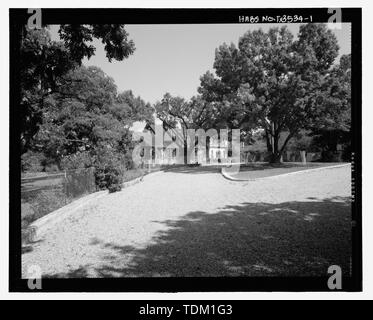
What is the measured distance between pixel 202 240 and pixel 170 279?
84.9 inches

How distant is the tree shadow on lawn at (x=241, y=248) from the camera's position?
409 cm

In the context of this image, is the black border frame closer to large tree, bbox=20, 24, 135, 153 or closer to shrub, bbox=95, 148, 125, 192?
large tree, bbox=20, 24, 135, 153

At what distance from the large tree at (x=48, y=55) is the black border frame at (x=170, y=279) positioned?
421 mm

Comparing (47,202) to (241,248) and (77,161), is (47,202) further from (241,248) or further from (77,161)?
(241,248)

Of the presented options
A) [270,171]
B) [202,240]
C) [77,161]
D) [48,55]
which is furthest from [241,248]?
[270,171]

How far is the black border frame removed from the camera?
329 centimetres

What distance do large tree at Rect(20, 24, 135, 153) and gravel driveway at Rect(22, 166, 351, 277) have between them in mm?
2195

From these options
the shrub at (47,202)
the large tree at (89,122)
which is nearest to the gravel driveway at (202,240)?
the shrub at (47,202)

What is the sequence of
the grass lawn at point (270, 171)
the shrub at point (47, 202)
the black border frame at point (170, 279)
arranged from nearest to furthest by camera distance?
the black border frame at point (170, 279)
the shrub at point (47, 202)
the grass lawn at point (270, 171)

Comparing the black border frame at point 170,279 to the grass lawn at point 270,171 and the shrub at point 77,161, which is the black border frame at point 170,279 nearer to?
the shrub at point 77,161

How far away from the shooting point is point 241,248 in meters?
5.01

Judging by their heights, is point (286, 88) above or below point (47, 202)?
above
